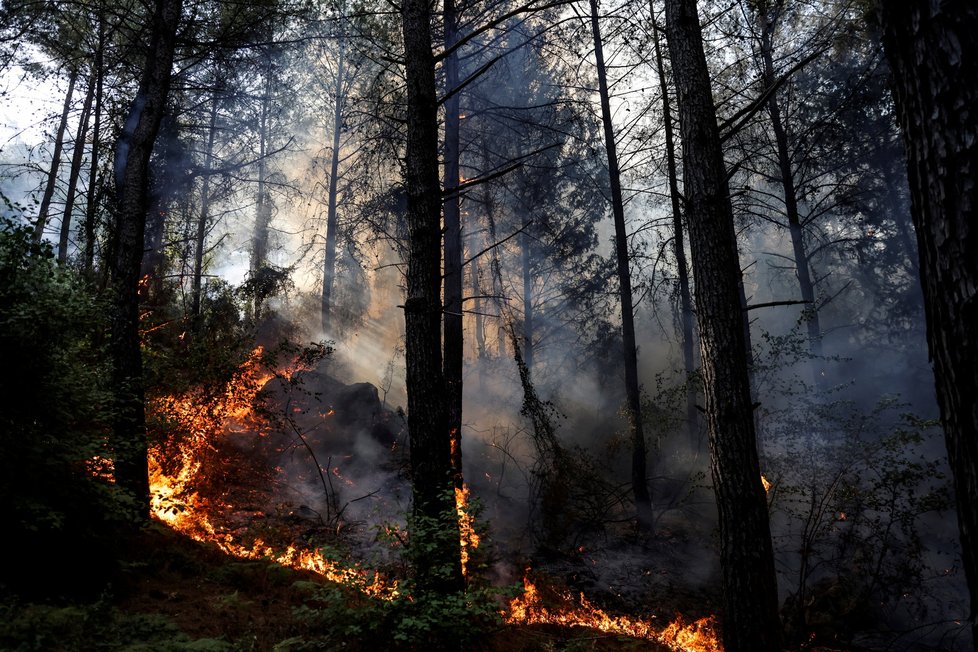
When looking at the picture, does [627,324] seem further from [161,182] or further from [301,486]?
[161,182]

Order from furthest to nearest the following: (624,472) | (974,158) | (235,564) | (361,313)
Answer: (361,313) < (624,472) < (235,564) < (974,158)

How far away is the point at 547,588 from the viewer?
32.5 ft

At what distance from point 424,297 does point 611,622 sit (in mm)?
7003

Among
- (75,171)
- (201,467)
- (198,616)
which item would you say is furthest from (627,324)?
(75,171)

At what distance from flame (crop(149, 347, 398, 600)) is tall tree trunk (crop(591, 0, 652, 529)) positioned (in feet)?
23.1

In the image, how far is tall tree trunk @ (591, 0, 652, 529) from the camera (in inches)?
493

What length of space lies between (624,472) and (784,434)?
634 centimetres

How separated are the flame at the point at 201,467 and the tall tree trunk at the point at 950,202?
25.3 feet

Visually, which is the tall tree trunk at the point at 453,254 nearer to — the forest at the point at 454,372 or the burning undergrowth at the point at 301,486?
the forest at the point at 454,372

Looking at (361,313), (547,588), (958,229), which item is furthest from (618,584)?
(361,313)

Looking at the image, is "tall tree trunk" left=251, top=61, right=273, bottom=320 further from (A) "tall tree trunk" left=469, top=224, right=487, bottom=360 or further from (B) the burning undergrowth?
(A) "tall tree trunk" left=469, top=224, right=487, bottom=360

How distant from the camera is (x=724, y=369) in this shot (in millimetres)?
5414

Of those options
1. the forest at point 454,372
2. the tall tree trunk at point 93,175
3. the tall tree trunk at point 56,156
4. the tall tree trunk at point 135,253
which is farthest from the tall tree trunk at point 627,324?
the tall tree trunk at point 56,156

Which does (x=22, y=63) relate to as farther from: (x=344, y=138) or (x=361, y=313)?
(x=361, y=313)
